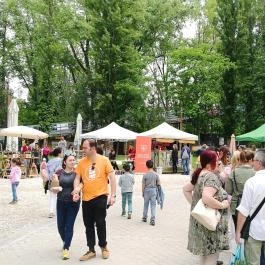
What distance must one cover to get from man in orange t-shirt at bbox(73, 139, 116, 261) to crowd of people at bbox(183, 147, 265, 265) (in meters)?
1.73

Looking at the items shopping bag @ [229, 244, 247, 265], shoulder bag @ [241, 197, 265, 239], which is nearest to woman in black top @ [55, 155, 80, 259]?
shopping bag @ [229, 244, 247, 265]

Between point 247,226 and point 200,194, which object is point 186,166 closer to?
point 200,194

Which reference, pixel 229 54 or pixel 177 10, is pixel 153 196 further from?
pixel 177 10

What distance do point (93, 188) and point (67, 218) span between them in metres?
0.75

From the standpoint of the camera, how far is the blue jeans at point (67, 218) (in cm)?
821

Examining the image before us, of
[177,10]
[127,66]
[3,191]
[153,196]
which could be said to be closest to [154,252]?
[153,196]

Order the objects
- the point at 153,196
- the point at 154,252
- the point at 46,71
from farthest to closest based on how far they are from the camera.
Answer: the point at 46,71 → the point at 153,196 → the point at 154,252

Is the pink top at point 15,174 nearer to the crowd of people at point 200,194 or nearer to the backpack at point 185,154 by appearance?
the crowd of people at point 200,194

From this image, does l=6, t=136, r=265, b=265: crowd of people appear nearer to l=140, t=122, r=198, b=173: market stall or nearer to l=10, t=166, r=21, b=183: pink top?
l=10, t=166, r=21, b=183: pink top

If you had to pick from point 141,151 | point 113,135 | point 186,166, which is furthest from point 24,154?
point 186,166

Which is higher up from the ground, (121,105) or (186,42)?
(186,42)

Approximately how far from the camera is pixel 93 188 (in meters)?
7.94

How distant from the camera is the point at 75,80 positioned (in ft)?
174

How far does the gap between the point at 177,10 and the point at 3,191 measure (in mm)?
36601
